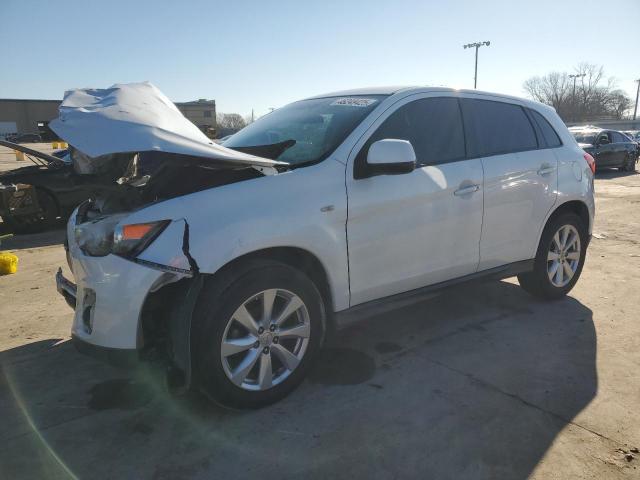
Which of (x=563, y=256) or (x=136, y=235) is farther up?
(x=136, y=235)

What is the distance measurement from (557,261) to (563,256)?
0.30ft

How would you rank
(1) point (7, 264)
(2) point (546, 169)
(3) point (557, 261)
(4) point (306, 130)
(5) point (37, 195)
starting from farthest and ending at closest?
(5) point (37, 195)
(1) point (7, 264)
(3) point (557, 261)
(2) point (546, 169)
(4) point (306, 130)

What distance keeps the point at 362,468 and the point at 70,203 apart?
302 inches

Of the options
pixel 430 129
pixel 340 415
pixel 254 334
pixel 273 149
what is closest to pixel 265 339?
pixel 254 334

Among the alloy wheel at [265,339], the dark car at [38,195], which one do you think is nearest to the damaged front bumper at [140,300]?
the alloy wheel at [265,339]

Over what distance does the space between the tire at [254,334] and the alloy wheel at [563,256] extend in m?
2.58

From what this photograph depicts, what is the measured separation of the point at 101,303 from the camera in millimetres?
2568

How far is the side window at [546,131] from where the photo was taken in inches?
173

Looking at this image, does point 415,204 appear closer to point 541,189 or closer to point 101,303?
point 541,189

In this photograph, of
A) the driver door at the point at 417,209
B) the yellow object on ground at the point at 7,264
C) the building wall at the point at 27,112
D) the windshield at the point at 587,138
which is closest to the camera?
the driver door at the point at 417,209

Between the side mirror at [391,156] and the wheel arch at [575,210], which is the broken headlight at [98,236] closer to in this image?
the side mirror at [391,156]

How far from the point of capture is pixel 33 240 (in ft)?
25.4

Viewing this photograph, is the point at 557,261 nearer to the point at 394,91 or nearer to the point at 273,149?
the point at 394,91

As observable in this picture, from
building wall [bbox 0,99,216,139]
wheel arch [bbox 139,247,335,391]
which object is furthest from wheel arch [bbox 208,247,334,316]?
building wall [bbox 0,99,216,139]
